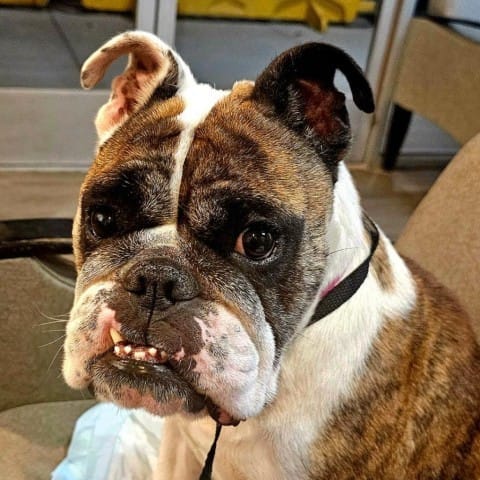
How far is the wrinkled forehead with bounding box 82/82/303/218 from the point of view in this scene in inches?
38.2

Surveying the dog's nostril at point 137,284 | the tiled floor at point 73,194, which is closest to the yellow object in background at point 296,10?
the tiled floor at point 73,194

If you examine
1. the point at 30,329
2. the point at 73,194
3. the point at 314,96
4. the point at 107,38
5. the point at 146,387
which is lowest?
the point at 73,194

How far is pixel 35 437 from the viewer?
1.51 metres

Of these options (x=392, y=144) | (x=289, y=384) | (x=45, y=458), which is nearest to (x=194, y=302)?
(x=289, y=384)

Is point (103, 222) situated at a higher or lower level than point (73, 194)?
higher

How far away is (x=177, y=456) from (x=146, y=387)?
0.47 meters

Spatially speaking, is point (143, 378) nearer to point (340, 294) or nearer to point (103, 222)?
point (103, 222)

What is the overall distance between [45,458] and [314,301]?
0.69 metres

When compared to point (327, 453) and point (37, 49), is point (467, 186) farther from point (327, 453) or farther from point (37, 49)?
point (37, 49)

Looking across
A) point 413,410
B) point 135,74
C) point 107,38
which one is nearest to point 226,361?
point 413,410

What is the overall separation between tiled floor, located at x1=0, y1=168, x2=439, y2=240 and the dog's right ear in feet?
5.68

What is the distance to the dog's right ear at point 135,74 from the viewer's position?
112 centimetres

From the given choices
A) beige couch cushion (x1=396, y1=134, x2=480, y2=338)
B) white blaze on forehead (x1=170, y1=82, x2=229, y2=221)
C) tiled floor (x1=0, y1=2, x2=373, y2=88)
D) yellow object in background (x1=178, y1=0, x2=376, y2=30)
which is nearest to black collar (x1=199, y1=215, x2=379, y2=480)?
white blaze on forehead (x1=170, y1=82, x2=229, y2=221)

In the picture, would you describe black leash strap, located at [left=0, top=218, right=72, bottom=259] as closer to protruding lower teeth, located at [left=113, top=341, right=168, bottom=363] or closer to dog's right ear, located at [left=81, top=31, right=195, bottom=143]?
dog's right ear, located at [left=81, top=31, right=195, bottom=143]
